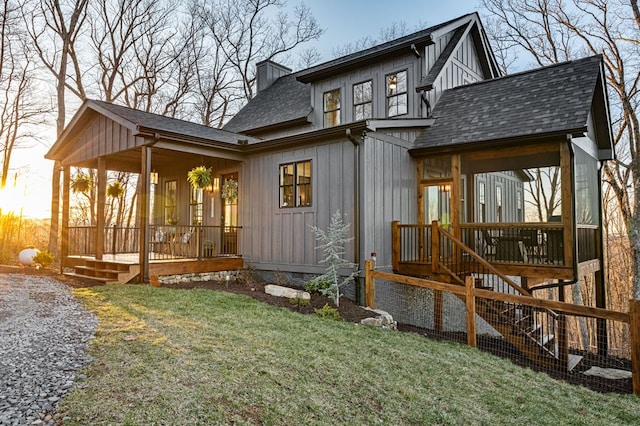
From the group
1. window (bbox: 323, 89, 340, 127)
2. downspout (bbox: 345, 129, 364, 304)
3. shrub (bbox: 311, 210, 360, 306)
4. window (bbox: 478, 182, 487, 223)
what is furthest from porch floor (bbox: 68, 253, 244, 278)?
window (bbox: 478, 182, 487, 223)

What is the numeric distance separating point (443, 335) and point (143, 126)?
7187 millimetres

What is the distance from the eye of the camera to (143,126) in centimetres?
856

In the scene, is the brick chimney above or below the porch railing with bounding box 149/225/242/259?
above

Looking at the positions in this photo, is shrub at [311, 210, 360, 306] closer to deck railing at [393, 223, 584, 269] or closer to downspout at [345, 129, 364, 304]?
downspout at [345, 129, 364, 304]

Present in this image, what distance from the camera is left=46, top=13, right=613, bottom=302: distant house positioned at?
27.9 ft

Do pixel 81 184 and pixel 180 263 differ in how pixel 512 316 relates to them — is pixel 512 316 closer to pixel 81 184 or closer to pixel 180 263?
pixel 180 263

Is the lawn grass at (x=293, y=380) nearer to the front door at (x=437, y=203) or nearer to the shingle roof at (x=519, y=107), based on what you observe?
Answer: the shingle roof at (x=519, y=107)

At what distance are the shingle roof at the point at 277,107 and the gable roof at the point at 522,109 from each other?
433cm

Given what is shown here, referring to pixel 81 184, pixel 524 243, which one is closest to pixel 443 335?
pixel 524 243

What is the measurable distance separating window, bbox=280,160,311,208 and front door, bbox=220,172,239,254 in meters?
1.79

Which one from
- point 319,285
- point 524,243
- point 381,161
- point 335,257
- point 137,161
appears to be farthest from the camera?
point 137,161

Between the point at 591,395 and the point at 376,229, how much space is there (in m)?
4.60

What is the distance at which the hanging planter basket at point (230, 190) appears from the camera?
11.4 metres

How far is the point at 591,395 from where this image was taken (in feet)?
17.0
